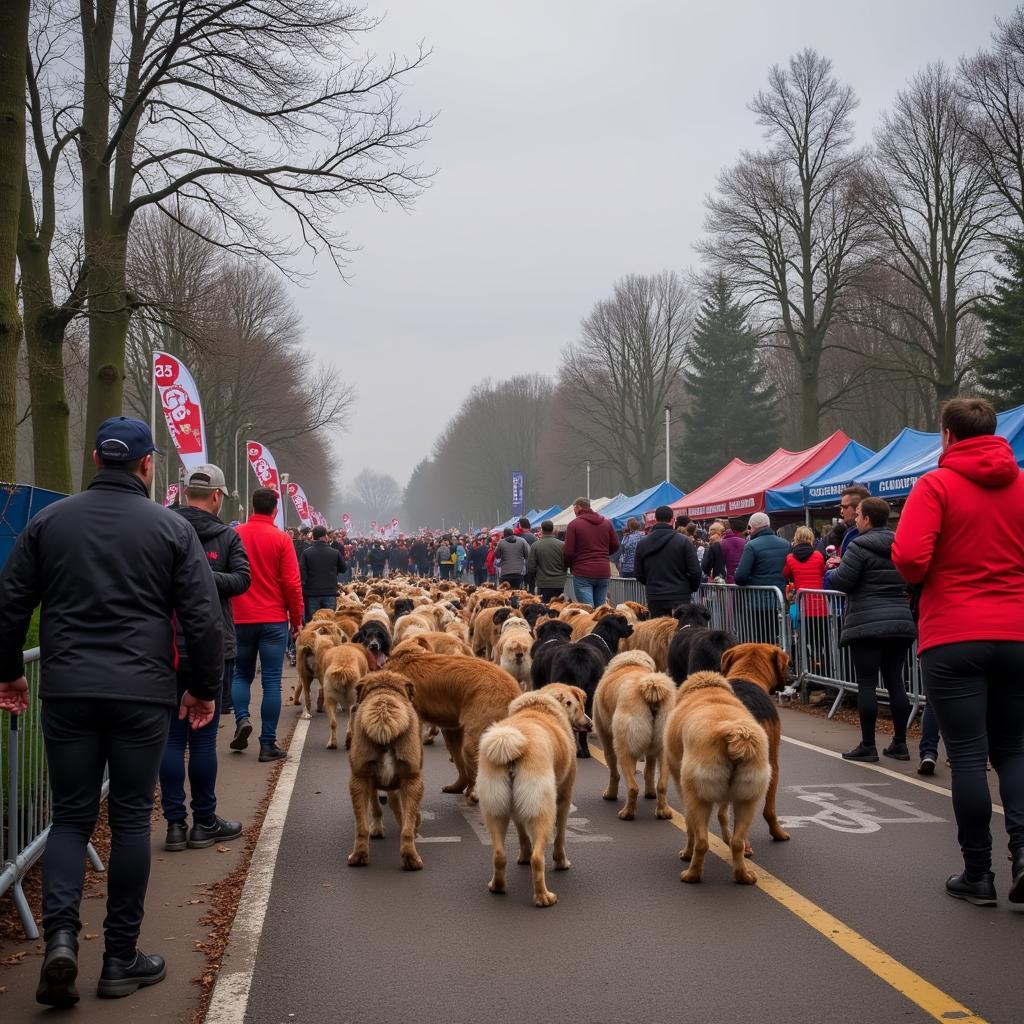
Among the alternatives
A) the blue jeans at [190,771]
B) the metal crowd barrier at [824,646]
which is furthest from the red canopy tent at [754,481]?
the blue jeans at [190,771]

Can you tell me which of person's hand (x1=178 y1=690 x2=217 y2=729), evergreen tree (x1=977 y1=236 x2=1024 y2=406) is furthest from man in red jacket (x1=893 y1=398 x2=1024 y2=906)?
evergreen tree (x1=977 y1=236 x2=1024 y2=406)

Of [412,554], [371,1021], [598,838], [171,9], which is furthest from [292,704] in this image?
[412,554]

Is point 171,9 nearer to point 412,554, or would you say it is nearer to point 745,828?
point 745,828

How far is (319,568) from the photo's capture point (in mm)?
17031

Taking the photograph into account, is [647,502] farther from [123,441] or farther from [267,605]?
[123,441]

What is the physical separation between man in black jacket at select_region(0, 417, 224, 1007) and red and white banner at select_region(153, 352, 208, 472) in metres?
12.9

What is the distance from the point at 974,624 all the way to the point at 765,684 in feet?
8.02

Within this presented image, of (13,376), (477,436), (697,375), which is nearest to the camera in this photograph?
(13,376)

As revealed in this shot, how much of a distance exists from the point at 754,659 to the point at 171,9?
14.8 meters

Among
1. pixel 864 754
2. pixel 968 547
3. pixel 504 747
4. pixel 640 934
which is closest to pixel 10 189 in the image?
pixel 504 747

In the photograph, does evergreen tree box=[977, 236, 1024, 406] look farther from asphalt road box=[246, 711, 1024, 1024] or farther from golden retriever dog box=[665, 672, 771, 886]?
golden retriever dog box=[665, 672, 771, 886]

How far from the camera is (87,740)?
4.39m

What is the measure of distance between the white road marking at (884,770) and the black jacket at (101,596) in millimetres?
5443

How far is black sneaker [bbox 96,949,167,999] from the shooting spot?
4.42m
